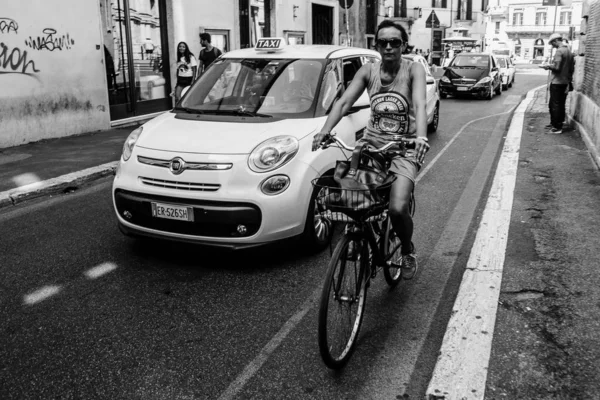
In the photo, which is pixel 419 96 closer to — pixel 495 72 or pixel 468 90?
pixel 468 90

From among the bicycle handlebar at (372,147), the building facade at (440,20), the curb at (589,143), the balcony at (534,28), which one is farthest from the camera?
the balcony at (534,28)

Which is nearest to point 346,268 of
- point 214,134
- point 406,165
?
point 406,165

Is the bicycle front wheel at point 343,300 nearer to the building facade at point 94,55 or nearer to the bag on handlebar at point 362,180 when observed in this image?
the bag on handlebar at point 362,180

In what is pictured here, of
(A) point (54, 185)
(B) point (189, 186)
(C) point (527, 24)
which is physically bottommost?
(A) point (54, 185)

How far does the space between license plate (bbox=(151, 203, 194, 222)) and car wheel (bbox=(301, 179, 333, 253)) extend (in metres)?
0.94

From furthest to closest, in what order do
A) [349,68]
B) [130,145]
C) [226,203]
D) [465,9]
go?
[465,9]
[349,68]
[130,145]
[226,203]

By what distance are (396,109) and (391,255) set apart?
0.98 metres

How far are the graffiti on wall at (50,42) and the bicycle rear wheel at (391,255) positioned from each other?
351 inches

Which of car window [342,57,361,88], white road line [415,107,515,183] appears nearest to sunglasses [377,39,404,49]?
car window [342,57,361,88]

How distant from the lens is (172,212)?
15.6 ft

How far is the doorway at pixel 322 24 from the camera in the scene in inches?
1013

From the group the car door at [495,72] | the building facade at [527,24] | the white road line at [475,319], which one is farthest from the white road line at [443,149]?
the building facade at [527,24]

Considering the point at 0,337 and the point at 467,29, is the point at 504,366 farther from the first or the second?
the point at 467,29

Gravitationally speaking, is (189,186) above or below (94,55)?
below
